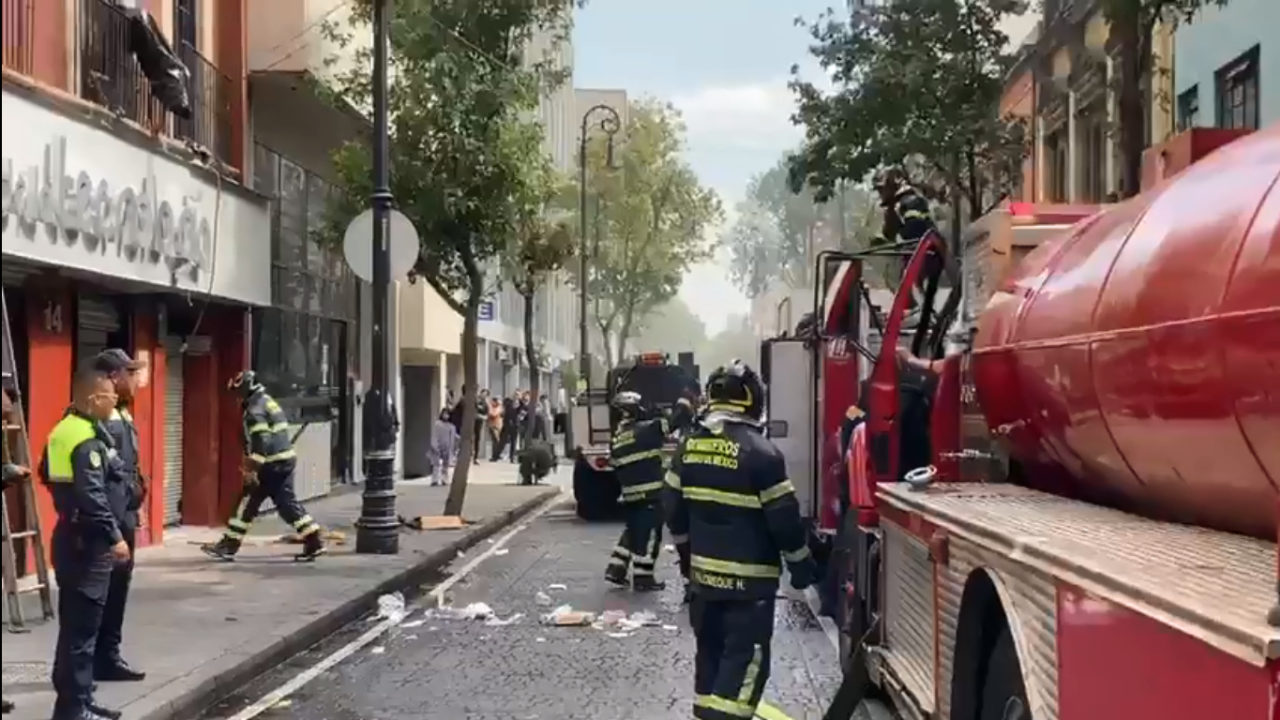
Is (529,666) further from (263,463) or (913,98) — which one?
(913,98)

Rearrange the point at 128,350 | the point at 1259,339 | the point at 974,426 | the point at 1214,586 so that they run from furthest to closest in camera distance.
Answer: the point at 128,350, the point at 974,426, the point at 1259,339, the point at 1214,586

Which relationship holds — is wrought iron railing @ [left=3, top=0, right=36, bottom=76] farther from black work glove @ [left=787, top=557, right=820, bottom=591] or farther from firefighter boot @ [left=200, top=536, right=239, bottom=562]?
black work glove @ [left=787, top=557, right=820, bottom=591]

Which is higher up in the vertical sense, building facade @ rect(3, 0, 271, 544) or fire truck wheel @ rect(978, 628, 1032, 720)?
building facade @ rect(3, 0, 271, 544)

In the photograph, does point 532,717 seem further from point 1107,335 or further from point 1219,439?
point 1219,439

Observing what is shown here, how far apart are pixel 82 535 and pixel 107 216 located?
5.82 metres

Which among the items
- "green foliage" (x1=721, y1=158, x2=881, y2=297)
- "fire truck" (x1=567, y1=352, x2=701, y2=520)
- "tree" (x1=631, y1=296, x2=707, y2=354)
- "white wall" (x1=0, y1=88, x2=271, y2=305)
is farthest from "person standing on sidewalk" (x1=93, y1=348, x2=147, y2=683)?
"tree" (x1=631, y1=296, x2=707, y2=354)

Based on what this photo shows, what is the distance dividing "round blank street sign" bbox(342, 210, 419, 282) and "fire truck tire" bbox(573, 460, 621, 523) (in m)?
6.49

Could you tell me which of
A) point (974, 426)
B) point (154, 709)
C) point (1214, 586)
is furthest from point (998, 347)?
point (154, 709)

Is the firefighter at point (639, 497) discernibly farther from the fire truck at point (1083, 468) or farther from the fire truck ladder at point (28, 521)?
the fire truck at point (1083, 468)

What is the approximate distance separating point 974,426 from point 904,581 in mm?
867

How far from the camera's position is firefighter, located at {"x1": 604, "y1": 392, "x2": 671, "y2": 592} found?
44.3 feet

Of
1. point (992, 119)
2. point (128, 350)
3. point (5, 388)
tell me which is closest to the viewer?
point (5, 388)

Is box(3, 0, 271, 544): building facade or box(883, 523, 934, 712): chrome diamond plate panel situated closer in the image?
box(883, 523, 934, 712): chrome diamond plate panel

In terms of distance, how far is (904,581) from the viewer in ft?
22.0
